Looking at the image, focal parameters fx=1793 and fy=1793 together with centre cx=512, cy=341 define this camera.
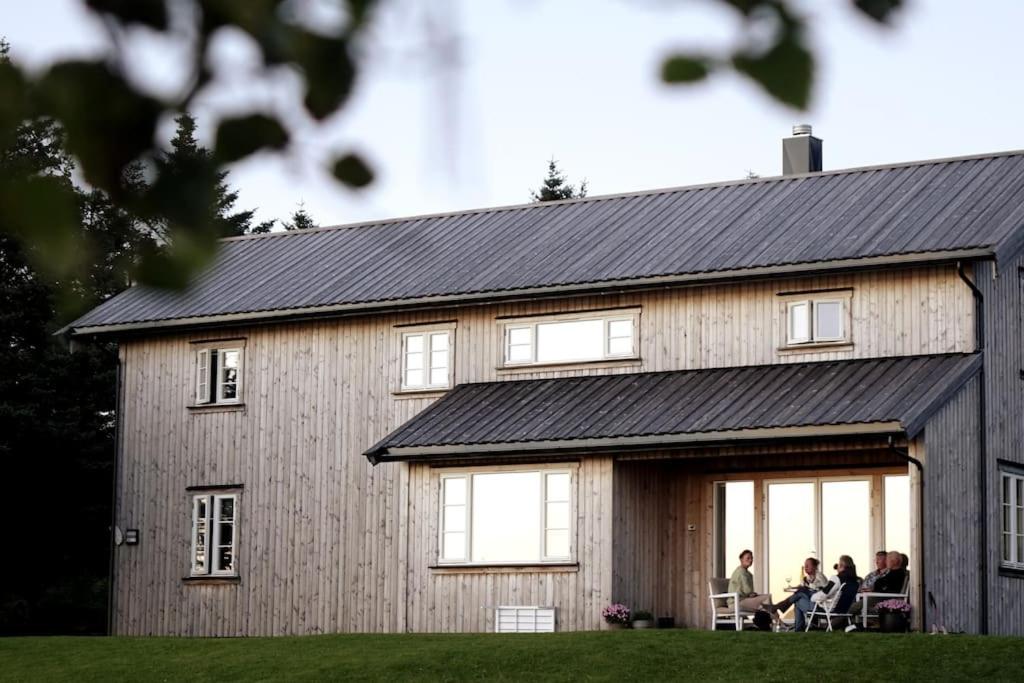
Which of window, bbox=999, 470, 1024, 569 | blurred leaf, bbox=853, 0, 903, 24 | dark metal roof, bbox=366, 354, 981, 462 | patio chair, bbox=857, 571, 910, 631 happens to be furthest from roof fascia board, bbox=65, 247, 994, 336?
blurred leaf, bbox=853, 0, 903, 24

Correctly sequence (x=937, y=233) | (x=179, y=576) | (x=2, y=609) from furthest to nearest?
(x=2, y=609) < (x=179, y=576) < (x=937, y=233)

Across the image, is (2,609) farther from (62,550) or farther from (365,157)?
(365,157)

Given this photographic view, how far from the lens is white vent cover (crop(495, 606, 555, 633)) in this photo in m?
21.9

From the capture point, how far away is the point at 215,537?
85.5ft

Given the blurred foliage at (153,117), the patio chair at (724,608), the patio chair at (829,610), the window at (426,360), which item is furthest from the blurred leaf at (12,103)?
the window at (426,360)

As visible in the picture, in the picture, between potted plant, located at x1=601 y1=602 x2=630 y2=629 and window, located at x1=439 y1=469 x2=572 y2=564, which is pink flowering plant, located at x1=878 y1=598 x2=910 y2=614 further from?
window, located at x1=439 y1=469 x2=572 y2=564

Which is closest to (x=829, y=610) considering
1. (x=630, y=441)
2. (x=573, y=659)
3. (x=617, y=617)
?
(x=617, y=617)

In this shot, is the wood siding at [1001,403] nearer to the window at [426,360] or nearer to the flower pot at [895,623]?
the flower pot at [895,623]

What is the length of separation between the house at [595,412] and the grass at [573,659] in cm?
228

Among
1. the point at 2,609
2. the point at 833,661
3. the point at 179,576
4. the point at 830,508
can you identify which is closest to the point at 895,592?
the point at 830,508

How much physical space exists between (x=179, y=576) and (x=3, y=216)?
2499 centimetres

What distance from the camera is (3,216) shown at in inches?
77.7

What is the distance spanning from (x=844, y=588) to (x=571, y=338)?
5.70 m

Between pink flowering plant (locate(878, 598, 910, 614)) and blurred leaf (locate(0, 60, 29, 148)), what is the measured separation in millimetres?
18618
